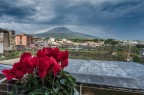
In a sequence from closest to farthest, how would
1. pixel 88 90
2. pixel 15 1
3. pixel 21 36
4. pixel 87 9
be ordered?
pixel 88 90, pixel 15 1, pixel 87 9, pixel 21 36

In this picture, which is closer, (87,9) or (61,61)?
(61,61)

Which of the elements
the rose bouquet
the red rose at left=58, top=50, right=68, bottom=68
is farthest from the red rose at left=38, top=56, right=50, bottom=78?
the red rose at left=58, top=50, right=68, bottom=68

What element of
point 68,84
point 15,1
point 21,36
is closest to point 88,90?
point 68,84

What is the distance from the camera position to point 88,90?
6.13 feet

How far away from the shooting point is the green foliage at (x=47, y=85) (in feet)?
2.77

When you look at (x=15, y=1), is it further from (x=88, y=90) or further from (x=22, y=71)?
(x=22, y=71)

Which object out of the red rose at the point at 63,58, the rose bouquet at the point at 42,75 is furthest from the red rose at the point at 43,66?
the red rose at the point at 63,58

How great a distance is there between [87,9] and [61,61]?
7747 mm

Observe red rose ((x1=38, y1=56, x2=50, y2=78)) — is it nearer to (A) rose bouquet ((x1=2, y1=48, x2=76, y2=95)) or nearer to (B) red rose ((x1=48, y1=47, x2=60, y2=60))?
(A) rose bouquet ((x1=2, y1=48, x2=76, y2=95))

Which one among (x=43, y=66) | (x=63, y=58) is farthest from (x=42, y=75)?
(x=63, y=58)

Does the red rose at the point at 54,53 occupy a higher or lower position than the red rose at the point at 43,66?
higher

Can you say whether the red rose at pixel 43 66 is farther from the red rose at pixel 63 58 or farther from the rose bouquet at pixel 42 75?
the red rose at pixel 63 58

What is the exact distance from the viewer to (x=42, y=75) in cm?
80

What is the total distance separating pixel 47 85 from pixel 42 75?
97 mm
